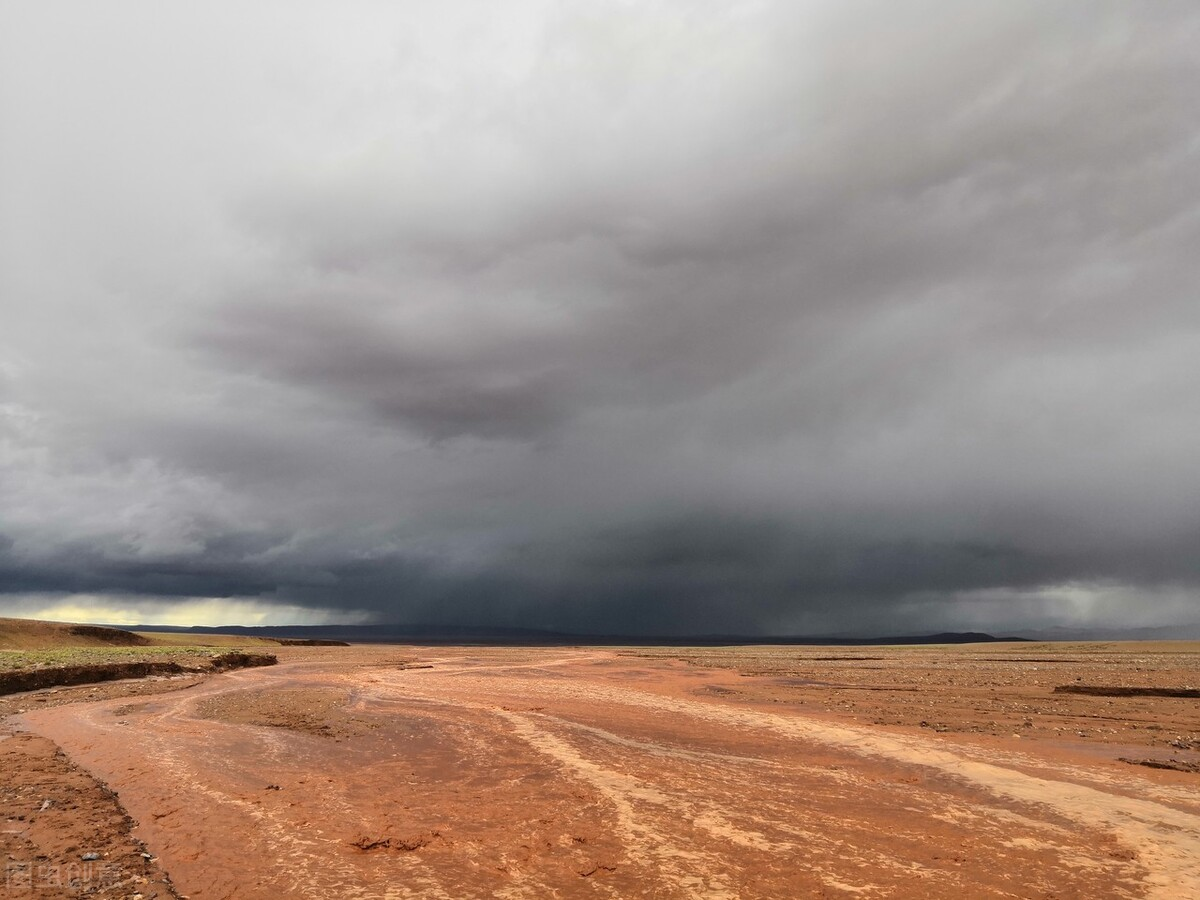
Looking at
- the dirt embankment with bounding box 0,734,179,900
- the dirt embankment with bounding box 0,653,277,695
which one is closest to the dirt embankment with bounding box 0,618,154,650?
the dirt embankment with bounding box 0,653,277,695

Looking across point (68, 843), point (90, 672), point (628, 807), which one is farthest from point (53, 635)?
point (628, 807)

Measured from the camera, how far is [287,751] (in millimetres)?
21047

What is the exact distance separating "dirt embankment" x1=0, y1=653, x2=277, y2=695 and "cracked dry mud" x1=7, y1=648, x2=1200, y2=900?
48.9ft

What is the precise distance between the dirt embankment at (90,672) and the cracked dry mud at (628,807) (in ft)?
48.9

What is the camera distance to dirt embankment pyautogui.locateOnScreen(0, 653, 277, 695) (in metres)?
38.5

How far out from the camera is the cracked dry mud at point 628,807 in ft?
36.8

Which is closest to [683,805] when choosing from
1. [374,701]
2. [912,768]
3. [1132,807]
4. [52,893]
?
[912,768]

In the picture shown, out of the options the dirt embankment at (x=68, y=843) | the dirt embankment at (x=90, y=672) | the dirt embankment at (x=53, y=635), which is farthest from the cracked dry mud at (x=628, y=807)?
the dirt embankment at (x=53, y=635)

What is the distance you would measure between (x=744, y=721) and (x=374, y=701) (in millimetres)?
18973

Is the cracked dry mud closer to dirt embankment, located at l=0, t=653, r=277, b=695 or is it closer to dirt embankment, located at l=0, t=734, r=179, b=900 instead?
dirt embankment, located at l=0, t=734, r=179, b=900

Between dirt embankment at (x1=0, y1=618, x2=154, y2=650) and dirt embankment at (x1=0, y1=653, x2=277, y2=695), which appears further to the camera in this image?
dirt embankment at (x1=0, y1=618, x2=154, y2=650)

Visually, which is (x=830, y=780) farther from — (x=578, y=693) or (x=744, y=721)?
(x=578, y=693)

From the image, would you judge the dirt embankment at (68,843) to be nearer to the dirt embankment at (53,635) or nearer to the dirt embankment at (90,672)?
the dirt embankment at (90,672)

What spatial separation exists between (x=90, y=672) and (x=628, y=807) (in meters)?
46.2
